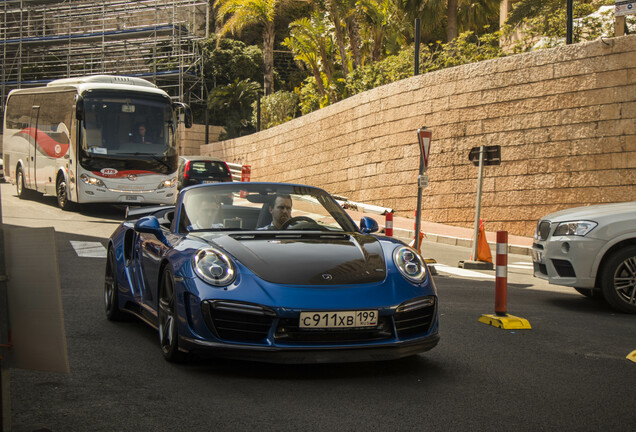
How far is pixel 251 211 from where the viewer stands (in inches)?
249

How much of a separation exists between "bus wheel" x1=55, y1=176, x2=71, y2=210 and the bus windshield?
5.22ft

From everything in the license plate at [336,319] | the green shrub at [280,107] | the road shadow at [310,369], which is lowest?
the road shadow at [310,369]

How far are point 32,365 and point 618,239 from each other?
22.4 ft

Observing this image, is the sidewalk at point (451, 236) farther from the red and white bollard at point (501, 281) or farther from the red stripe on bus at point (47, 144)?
the red and white bollard at point (501, 281)

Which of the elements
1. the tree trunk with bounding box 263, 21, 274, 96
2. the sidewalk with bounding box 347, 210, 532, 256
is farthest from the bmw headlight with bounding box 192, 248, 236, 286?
the tree trunk with bounding box 263, 21, 274, 96

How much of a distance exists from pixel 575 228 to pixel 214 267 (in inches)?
201

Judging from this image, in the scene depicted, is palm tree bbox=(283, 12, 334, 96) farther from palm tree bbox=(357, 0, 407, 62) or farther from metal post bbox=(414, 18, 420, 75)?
metal post bbox=(414, 18, 420, 75)

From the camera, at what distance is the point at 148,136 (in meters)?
20.2

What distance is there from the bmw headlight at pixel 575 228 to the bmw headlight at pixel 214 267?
4.94m

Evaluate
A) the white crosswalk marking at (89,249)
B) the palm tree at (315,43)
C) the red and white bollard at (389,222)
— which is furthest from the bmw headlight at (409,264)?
the palm tree at (315,43)

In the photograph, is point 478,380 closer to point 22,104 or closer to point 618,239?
point 618,239

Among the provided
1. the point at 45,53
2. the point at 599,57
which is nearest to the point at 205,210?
the point at 599,57

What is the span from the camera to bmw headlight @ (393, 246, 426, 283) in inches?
213

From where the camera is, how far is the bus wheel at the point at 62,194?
20655mm
